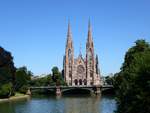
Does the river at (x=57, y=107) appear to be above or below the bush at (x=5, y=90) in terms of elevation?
below

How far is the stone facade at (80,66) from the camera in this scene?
186 metres

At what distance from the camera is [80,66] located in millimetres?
188250

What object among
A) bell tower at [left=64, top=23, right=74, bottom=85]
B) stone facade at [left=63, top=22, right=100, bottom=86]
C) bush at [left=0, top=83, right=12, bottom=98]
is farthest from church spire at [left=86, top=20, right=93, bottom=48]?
bush at [left=0, top=83, right=12, bottom=98]

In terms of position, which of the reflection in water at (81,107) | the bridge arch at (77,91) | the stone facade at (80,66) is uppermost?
the stone facade at (80,66)

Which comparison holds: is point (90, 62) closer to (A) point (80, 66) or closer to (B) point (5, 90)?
(A) point (80, 66)

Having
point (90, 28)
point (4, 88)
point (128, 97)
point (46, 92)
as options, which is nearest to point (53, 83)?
point (46, 92)

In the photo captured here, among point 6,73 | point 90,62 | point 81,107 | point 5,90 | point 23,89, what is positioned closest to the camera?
point 81,107

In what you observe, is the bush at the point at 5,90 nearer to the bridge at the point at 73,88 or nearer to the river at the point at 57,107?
the river at the point at 57,107

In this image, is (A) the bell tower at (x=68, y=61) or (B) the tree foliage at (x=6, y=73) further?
(A) the bell tower at (x=68, y=61)

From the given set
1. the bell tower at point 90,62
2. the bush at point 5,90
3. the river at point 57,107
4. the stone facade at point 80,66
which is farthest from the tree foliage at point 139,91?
the bell tower at point 90,62

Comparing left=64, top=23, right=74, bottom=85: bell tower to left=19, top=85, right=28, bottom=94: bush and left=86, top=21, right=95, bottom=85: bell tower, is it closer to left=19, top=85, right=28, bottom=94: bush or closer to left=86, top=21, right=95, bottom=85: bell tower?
left=86, top=21, right=95, bottom=85: bell tower

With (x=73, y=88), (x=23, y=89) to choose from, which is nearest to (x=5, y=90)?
(x=23, y=89)

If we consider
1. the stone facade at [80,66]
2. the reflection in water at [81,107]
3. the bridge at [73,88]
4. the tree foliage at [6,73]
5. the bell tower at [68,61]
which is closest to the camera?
the reflection in water at [81,107]

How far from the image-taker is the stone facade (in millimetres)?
186250
